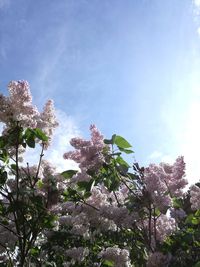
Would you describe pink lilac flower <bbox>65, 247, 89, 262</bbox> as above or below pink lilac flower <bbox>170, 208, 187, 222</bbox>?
below

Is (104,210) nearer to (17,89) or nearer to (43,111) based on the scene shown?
(43,111)

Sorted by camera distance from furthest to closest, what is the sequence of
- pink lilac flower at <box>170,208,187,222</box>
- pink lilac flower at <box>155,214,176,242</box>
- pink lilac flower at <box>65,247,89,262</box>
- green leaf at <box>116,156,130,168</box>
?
pink lilac flower at <box>65,247,89,262</box> < pink lilac flower at <box>170,208,187,222</box> < green leaf at <box>116,156,130,168</box> < pink lilac flower at <box>155,214,176,242</box>

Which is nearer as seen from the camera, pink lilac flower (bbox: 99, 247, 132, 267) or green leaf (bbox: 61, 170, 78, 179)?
pink lilac flower (bbox: 99, 247, 132, 267)

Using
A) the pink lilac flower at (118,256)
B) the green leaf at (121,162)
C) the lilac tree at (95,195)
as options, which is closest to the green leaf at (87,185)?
the lilac tree at (95,195)

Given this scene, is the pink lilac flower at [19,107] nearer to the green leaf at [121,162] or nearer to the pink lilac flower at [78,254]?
the green leaf at [121,162]

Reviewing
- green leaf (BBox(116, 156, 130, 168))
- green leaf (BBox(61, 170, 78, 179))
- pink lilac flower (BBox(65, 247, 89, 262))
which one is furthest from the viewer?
pink lilac flower (BBox(65, 247, 89, 262))

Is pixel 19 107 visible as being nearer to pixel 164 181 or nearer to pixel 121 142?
pixel 121 142

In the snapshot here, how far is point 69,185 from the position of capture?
178 inches

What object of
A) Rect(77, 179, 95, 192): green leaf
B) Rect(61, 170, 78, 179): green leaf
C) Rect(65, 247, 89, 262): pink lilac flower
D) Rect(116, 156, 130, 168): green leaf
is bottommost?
Rect(65, 247, 89, 262): pink lilac flower

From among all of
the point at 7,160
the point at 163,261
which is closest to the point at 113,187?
the point at 163,261

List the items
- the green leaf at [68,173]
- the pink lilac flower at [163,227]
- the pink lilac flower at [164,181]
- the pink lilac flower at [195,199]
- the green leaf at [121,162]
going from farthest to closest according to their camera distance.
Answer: the green leaf at [68,173]
the pink lilac flower at [195,199]
the green leaf at [121,162]
the pink lilac flower at [163,227]
the pink lilac flower at [164,181]

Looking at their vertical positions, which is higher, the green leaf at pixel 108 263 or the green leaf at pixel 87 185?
the green leaf at pixel 87 185

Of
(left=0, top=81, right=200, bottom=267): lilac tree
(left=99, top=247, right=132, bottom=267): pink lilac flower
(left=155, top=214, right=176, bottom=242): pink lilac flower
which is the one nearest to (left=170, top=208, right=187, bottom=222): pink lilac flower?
(left=0, top=81, right=200, bottom=267): lilac tree

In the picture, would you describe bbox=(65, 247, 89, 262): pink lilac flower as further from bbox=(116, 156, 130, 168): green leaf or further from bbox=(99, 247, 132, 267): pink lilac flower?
bbox=(116, 156, 130, 168): green leaf
